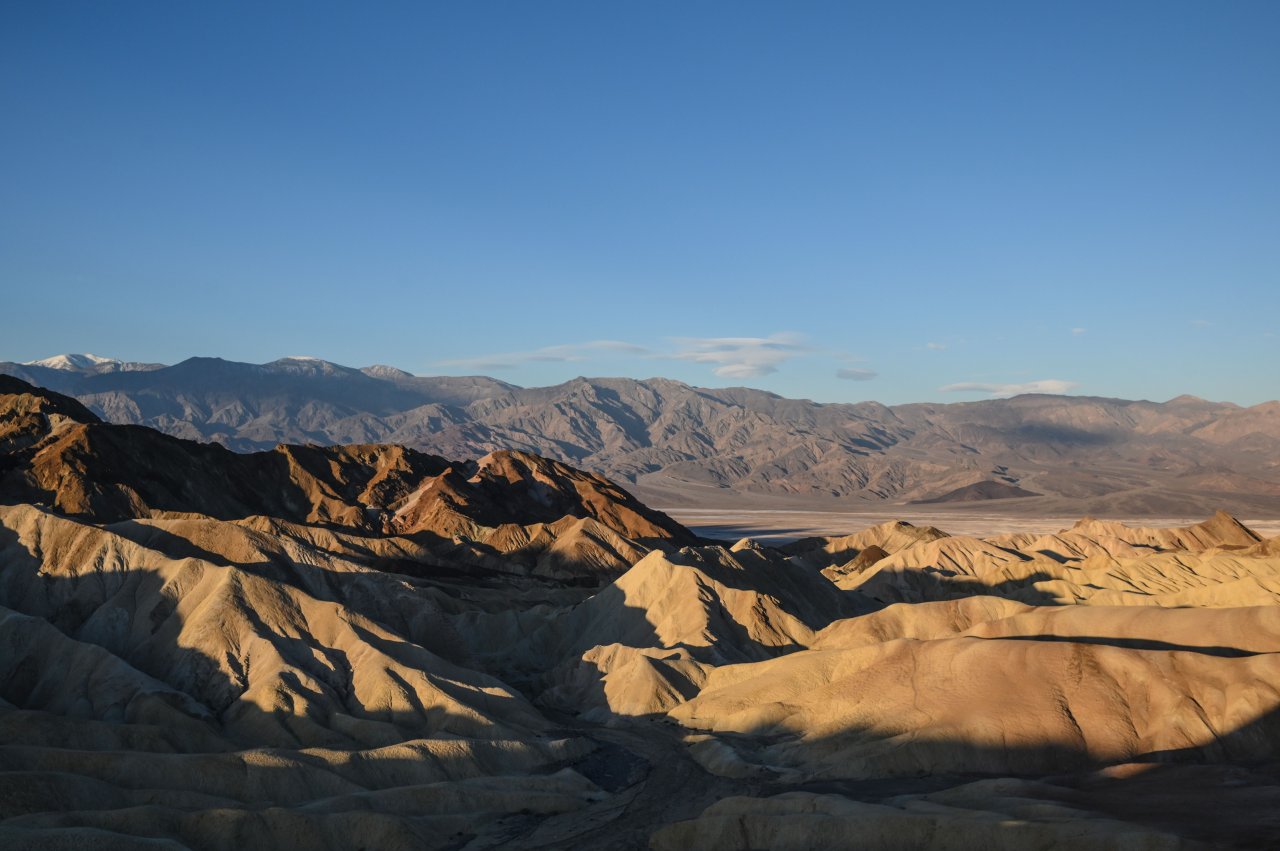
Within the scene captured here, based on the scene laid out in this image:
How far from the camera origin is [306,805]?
44344mm

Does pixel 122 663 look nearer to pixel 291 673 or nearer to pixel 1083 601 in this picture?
pixel 291 673

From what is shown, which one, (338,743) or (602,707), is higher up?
(338,743)

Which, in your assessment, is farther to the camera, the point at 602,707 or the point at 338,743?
the point at 602,707

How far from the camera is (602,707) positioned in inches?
2667

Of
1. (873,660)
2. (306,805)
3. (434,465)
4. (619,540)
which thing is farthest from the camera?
(434,465)

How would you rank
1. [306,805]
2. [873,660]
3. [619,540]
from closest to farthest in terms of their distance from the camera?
[306,805] → [873,660] → [619,540]

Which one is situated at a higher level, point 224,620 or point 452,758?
point 224,620

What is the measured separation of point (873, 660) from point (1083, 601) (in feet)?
140

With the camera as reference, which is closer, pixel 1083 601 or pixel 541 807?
pixel 541 807

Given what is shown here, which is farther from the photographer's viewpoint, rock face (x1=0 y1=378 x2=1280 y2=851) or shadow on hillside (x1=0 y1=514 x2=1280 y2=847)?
shadow on hillside (x1=0 y1=514 x2=1280 y2=847)

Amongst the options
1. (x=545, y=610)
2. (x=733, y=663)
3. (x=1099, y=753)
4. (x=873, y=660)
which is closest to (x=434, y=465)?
(x=545, y=610)

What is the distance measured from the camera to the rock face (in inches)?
1597

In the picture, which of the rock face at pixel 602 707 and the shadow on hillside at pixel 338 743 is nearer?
the rock face at pixel 602 707

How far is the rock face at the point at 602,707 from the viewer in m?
40.6
